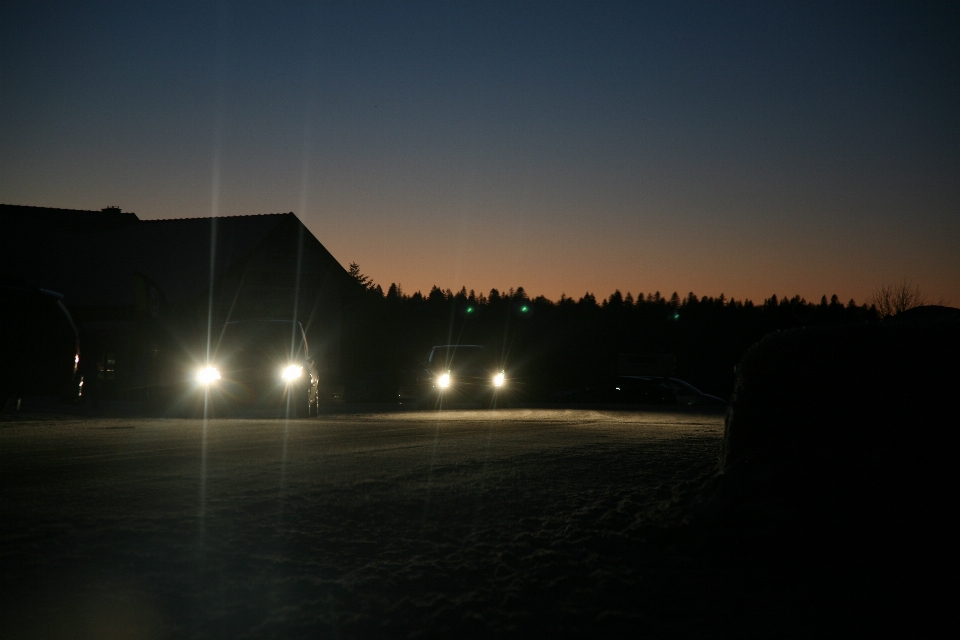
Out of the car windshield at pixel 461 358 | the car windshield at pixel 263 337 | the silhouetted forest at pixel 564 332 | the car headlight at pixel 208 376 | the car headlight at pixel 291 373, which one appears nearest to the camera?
the car headlight at pixel 291 373

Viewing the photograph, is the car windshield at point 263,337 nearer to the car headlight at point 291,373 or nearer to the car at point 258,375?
the car at point 258,375

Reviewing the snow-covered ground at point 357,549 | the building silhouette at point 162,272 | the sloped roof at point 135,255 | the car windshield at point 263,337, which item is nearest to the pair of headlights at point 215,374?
the car windshield at point 263,337

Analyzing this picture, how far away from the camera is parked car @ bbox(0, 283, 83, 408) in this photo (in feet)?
15.8

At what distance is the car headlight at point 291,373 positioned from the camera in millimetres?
15336

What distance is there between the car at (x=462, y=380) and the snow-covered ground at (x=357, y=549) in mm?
15802

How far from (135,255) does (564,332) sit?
79.8m

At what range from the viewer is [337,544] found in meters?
3.86

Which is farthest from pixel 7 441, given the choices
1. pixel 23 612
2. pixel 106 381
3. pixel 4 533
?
pixel 106 381

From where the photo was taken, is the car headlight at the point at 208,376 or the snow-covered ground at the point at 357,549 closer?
the snow-covered ground at the point at 357,549

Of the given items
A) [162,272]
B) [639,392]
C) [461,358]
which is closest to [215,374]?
[461,358]

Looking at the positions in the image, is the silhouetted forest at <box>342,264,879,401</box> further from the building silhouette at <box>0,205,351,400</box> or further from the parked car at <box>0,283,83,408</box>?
the parked car at <box>0,283,83,408</box>

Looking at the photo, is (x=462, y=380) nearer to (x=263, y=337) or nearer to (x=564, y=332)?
(x=263, y=337)

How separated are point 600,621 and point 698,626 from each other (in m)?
0.34

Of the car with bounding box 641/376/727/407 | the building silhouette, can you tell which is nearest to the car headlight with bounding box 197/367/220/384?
the building silhouette
